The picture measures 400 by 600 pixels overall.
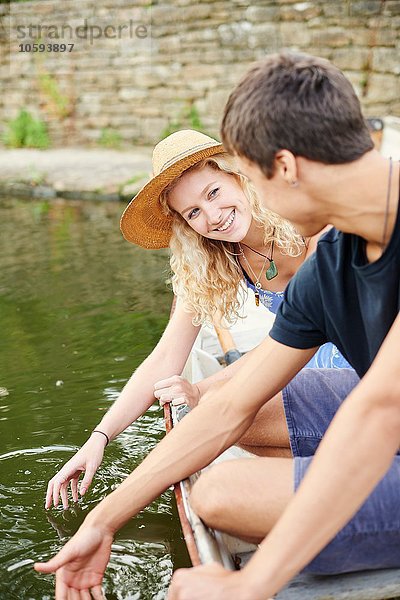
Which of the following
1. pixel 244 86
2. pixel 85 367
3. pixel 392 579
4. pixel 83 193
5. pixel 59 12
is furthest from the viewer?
pixel 59 12

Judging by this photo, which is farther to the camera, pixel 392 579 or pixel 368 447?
pixel 392 579

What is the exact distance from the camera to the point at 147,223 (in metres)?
2.69

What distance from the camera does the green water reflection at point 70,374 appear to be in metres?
2.53

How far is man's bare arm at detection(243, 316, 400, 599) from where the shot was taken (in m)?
1.38

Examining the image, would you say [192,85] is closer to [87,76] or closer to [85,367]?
[87,76]

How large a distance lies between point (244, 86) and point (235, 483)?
73 centimetres

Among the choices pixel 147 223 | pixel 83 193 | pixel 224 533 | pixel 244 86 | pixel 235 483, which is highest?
pixel 244 86

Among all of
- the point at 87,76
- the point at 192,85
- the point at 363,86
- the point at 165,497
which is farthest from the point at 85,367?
the point at 87,76

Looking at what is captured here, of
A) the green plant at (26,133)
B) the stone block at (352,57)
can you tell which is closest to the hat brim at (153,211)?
the stone block at (352,57)

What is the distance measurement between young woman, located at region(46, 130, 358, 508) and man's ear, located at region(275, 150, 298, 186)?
0.85 metres

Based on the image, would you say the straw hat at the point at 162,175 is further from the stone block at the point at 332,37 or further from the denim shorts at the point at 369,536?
the stone block at the point at 332,37

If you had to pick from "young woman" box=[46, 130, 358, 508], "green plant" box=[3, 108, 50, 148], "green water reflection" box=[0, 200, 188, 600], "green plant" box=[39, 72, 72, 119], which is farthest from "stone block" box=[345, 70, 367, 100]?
"young woman" box=[46, 130, 358, 508]

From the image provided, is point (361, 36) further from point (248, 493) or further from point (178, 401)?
point (248, 493)

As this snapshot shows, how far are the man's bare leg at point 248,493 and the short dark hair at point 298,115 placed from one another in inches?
22.2
